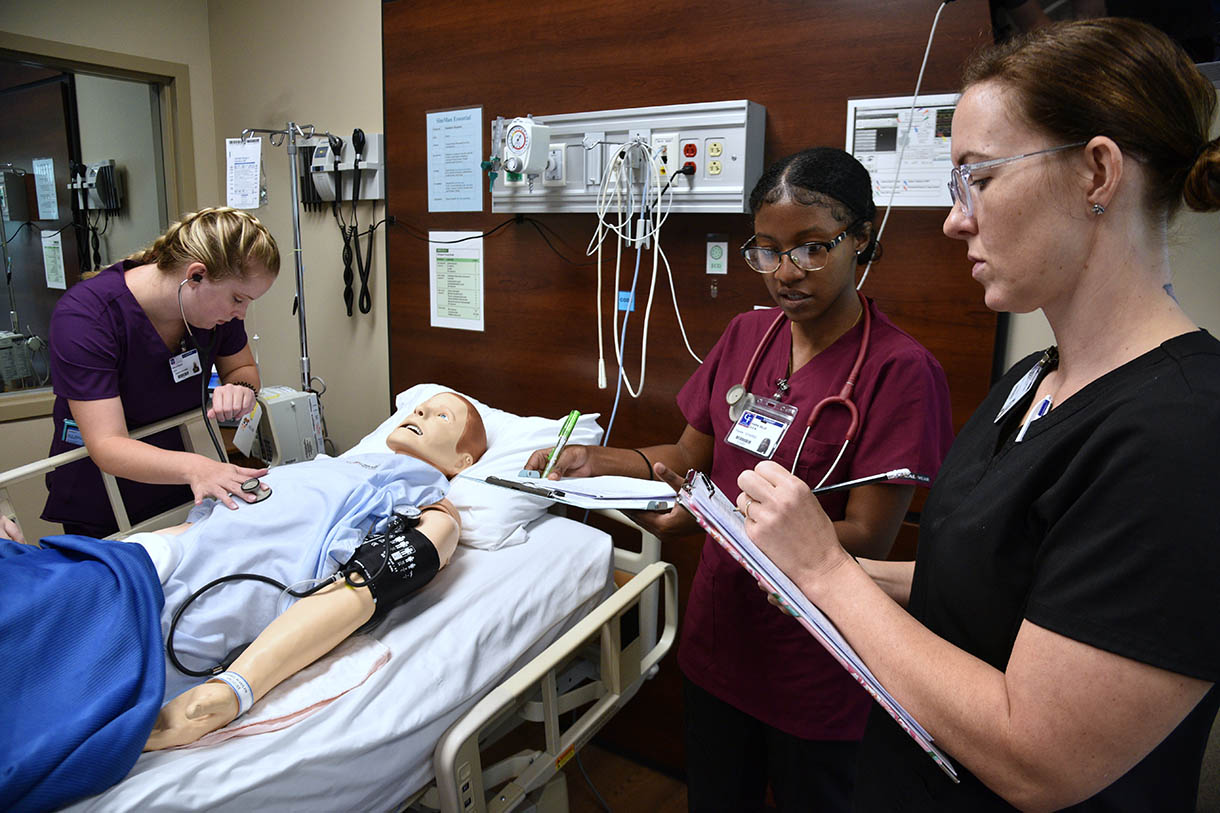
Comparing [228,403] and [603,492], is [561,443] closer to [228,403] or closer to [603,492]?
[603,492]

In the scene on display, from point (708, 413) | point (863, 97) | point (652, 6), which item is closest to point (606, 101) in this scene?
point (652, 6)

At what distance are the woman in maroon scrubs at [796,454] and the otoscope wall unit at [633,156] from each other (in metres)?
0.59

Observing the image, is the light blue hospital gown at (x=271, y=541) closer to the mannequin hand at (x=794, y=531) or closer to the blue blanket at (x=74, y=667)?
the blue blanket at (x=74, y=667)

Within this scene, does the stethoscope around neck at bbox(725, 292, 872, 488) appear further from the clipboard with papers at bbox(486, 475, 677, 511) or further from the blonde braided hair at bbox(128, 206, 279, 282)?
the blonde braided hair at bbox(128, 206, 279, 282)

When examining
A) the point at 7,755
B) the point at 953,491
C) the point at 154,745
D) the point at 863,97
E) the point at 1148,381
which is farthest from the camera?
the point at 863,97

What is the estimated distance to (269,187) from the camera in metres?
3.43

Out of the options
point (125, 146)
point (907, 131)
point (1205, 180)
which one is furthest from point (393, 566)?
point (125, 146)

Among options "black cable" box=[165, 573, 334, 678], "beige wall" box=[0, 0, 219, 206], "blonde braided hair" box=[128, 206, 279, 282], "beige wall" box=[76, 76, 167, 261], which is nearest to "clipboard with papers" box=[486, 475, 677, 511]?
"black cable" box=[165, 573, 334, 678]

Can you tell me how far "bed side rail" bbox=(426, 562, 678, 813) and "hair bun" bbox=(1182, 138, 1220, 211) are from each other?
45.2 inches

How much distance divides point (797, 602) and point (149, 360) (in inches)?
69.8

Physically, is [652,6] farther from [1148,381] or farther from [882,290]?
[1148,381]

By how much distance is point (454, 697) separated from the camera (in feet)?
4.59

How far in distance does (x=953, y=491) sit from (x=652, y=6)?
5.84 ft

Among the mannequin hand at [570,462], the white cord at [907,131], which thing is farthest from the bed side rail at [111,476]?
the white cord at [907,131]
